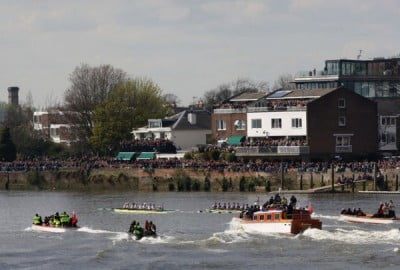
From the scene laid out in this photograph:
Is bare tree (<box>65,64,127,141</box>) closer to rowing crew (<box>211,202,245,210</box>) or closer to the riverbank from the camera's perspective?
the riverbank

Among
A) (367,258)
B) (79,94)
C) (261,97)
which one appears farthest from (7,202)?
(367,258)

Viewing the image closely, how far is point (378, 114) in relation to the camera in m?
163

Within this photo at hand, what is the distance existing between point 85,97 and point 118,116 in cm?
995

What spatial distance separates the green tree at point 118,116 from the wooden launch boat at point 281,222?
87518mm

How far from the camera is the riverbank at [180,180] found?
13725 centimetres

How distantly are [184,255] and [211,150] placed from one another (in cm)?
7589

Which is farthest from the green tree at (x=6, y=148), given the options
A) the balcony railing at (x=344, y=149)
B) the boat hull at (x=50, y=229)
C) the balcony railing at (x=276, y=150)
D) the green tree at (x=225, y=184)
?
the boat hull at (x=50, y=229)

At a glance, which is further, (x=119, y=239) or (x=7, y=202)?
(x=7, y=202)

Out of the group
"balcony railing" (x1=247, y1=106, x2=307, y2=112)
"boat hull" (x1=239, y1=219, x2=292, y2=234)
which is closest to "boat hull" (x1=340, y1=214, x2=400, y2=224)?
"boat hull" (x1=239, y1=219, x2=292, y2=234)

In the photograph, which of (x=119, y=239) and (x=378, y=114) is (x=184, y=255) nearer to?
(x=119, y=239)

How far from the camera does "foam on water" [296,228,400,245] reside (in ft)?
296

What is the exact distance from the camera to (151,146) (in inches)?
6870

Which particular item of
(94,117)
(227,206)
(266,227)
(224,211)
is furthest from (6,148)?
(266,227)

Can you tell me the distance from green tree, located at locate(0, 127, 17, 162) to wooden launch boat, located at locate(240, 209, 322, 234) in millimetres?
91118
